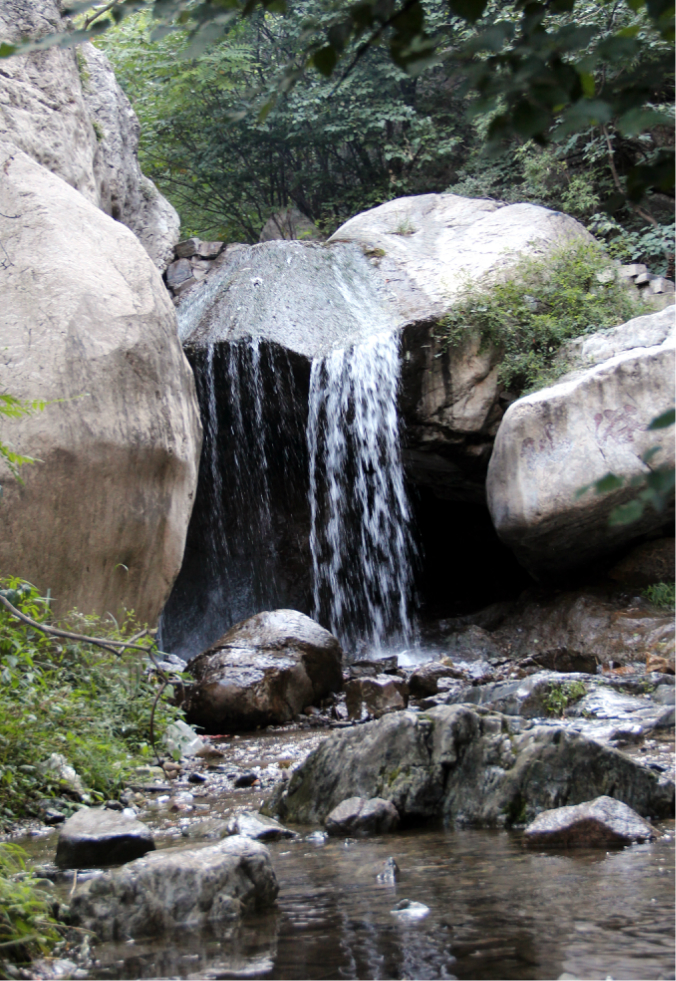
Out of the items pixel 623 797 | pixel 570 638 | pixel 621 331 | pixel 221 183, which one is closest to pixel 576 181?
pixel 621 331

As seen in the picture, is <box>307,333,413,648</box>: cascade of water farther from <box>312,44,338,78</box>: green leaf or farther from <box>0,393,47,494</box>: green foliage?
<box>312,44,338,78</box>: green leaf

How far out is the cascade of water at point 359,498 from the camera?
965 centimetres

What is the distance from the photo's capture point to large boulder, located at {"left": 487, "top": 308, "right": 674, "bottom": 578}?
7879 millimetres

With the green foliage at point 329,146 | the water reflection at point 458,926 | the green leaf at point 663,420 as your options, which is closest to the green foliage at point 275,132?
the green foliage at point 329,146

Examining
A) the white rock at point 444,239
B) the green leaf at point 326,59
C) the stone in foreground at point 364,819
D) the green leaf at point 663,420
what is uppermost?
the white rock at point 444,239

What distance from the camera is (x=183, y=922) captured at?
2.22m

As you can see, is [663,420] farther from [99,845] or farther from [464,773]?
[464,773]

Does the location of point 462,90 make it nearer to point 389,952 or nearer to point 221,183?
point 389,952

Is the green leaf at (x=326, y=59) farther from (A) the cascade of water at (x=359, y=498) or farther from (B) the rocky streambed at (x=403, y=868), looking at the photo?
(A) the cascade of water at (x=359, y=498)

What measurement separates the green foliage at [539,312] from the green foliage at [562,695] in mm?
4090

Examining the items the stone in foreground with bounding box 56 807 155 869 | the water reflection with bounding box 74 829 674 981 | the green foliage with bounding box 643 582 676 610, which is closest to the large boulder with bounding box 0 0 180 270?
the stone in foreground with bounding box 56 807 155 869

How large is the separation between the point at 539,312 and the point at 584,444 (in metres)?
2.36

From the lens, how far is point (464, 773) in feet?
11.5

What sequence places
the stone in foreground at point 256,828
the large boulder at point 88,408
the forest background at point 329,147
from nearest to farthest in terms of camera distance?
the stone in foreground at point 256,828, the large boulder at point 88,408, the forest background at point 329,147
